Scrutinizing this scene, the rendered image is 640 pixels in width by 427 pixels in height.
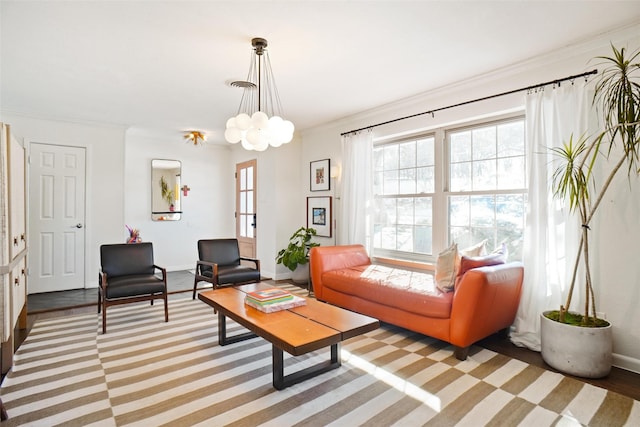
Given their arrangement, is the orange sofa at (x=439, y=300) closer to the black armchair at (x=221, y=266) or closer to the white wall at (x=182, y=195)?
the black armchair at (x=221, y=266)

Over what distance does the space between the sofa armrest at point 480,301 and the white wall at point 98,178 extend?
16.4ft

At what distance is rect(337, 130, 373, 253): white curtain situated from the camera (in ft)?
14.9

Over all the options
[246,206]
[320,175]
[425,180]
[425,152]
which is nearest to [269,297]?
Answer: [425,180]

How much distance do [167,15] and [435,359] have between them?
3132 mm

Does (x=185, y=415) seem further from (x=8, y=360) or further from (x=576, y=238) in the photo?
(x=576, y=238)

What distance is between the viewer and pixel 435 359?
2.72 metres

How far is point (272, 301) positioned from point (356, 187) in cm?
239

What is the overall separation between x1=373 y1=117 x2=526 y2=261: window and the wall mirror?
157 inches

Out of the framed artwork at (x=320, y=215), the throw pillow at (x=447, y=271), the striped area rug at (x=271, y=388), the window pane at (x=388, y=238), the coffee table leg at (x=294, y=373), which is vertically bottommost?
the striped area rug at (x=271, y=388)

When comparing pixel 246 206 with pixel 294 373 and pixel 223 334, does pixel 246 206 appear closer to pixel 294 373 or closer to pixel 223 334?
pixel 223 334

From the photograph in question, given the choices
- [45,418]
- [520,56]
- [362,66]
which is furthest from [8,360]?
[520,56]

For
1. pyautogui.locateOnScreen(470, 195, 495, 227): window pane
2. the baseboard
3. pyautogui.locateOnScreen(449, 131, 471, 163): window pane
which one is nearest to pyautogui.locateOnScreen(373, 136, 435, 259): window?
pyautogui.locateOnScreen(449, 131, 471, 163): window pane

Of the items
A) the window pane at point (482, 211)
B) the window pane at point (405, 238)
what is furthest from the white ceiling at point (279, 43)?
the window pane at point (405, 238)

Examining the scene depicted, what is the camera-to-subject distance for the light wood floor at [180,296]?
2373 millimetres
